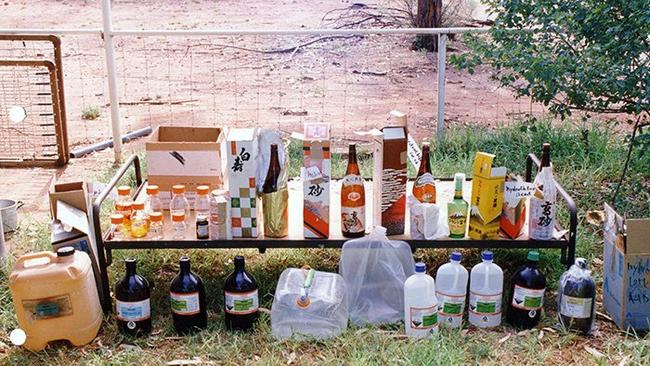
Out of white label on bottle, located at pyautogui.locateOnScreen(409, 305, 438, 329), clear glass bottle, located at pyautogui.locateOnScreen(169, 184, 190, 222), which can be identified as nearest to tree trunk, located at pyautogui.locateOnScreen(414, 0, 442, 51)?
clear glass bottle, located at pyautogui.locateOnScreen(169, 184, 190, 222)

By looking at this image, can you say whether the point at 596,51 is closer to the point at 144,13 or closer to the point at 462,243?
the point at 462,243

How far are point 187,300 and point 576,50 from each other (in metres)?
2.87

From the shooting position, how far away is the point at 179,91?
8.79 metres

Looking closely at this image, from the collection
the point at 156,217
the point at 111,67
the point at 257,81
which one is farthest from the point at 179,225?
the point at 257,81

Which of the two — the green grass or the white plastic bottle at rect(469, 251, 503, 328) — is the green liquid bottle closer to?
the white plastic bottle at rect(469, 251, 503, 328)

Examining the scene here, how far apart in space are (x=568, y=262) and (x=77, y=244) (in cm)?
232

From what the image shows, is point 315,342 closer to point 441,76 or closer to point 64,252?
point 64,252

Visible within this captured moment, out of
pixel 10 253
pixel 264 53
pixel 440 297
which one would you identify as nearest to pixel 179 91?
pixel 264 53

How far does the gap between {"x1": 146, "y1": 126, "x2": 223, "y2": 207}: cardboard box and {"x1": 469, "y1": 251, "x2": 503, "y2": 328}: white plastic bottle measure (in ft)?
4.58

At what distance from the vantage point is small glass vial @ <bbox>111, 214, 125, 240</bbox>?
3.72 m

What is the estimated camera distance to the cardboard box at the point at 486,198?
11.7ft

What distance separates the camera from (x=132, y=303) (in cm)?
347

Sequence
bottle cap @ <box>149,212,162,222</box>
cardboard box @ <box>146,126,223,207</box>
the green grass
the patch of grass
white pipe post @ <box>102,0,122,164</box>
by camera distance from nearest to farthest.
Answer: the green grass → bottle cap @ <box>149,212,162,222</box> → cardboard box @ <box>146,126,223,207</box> → white pipe post @ <box>102,0,122,164</box> → the patch of grass

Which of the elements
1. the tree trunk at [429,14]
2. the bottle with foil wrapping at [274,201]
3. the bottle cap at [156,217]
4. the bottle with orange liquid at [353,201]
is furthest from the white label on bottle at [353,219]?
the tree trunk at [429,14]
